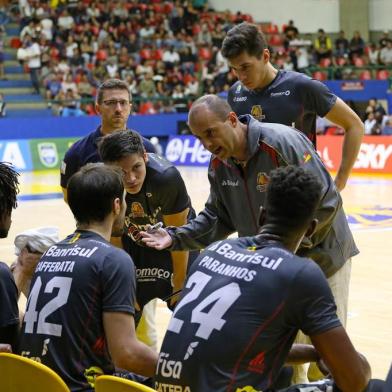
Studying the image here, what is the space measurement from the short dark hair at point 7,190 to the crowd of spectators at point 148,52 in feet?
73.5

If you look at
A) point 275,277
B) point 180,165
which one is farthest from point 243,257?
Result: point 180,165

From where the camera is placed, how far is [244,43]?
5.31m

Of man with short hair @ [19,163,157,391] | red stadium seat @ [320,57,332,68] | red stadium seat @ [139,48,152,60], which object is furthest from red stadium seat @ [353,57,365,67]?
man with short hair @ [19,163,157,391]

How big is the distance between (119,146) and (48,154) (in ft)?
63.2

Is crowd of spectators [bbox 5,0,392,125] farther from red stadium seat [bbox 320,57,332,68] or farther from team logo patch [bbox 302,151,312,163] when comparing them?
team logo patch [bbox 302,151,312,163]

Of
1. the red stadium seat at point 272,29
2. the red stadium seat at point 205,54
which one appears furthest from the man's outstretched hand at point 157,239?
the red stadium seat at point 272,29

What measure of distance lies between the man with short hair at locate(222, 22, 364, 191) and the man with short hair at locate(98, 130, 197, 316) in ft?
2.18

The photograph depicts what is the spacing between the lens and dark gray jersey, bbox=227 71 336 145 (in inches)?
216

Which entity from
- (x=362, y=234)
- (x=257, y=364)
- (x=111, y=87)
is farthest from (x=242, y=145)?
(x=362, y=234)

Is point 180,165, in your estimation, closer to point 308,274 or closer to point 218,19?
point 218,19

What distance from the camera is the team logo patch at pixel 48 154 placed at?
24.1 meters

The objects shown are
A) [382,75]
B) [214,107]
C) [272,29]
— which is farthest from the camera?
[272,29]

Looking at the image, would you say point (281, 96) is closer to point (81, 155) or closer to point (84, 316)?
point (81, 155)

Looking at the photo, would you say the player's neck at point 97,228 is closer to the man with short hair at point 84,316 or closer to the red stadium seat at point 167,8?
the man with short hair at point 84,316
